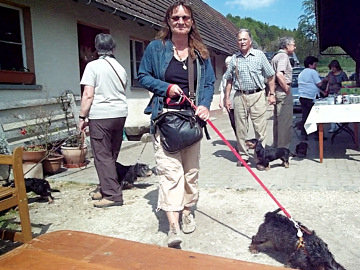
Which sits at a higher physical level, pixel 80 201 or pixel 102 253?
pixel 102 253

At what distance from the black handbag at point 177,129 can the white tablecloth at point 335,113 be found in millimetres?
3345

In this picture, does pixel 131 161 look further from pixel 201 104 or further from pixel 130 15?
pixel 201 104

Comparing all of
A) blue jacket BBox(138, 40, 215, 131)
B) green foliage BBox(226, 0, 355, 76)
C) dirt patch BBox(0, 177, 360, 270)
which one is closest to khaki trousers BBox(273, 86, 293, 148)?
dirt patch BBox(0, 177, 360, 270)

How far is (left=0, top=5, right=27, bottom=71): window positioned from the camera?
5.94 meters

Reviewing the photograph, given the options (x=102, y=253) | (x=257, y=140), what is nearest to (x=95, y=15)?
(x=257, y=140)

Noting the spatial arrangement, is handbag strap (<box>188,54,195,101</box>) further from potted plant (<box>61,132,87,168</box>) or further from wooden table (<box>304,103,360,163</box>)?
potted plant (<box>61,132,87,168</box>)

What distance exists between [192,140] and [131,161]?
4045 millimetres

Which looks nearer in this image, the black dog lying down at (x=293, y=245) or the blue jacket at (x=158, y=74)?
the black dog lying down at (x=293, y=245)

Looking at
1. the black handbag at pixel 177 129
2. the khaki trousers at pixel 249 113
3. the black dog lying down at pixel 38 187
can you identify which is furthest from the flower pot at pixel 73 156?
the black handbag at pixel 177 129

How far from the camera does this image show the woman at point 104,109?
13.5ft

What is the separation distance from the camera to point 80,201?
14.8 feet

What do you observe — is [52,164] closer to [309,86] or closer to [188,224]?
[188,224]

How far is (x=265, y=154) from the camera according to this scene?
5676 mm

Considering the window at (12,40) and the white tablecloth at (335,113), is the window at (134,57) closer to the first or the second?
the window at (12,40)
